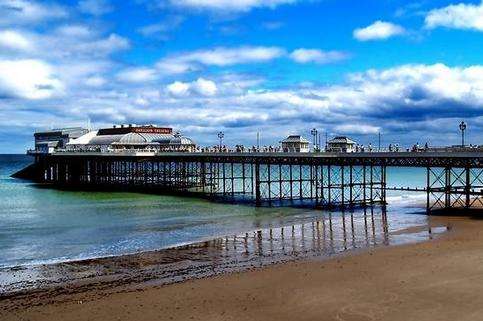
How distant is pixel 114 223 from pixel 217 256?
47.5 ft

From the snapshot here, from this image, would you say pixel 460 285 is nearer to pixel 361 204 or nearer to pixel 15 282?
pixel 15 282

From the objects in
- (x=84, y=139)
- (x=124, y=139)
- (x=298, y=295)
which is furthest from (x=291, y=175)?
(x=84, y=139)

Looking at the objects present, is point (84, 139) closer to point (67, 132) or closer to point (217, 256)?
point (67, 132)

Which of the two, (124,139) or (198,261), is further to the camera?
(124,139)

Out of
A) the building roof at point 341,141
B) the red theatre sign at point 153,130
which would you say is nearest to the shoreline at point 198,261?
the building roof at point 341,141

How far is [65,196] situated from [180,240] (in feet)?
107

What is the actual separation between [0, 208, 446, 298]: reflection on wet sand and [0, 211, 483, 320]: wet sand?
0.81 metres

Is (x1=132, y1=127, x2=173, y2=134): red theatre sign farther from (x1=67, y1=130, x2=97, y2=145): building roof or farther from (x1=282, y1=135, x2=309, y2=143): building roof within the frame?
(x1=282, y1=135, x2=309, y2=143): building roof

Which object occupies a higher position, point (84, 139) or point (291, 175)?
point (84, 139)

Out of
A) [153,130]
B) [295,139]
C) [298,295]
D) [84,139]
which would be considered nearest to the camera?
[298,295]

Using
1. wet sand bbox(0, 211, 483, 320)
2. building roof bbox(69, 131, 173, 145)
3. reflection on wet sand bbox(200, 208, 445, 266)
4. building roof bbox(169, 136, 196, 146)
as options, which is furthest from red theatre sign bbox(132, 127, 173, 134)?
wet sand bbox(0, 211, 483, 320)

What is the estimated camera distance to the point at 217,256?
80.5ft

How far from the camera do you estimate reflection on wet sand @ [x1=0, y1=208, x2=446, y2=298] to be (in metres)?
20.3

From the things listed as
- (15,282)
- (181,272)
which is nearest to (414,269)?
(181,272)
